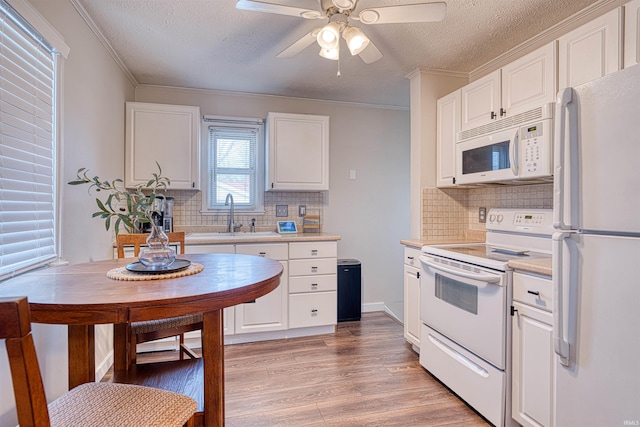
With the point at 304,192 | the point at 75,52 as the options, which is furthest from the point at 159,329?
the point at 304,192

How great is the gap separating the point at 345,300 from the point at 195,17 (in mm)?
2760

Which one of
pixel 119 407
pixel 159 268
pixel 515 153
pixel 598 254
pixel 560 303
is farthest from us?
pixel 515 153

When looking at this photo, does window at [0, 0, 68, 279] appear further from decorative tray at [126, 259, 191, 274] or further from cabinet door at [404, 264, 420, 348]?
cabinet door at [404, 264, 420, 348]

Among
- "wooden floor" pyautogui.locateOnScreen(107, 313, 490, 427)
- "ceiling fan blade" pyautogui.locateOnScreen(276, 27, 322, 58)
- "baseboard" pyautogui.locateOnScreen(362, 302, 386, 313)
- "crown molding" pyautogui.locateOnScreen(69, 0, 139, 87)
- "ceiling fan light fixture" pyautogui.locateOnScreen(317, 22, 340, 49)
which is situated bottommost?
"wooden floor" pyautogui.locateOnScreen(107, 313, 490, 427)

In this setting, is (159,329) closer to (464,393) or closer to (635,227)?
(464,393)

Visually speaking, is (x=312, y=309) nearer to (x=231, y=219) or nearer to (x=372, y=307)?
(x=372, y=307)

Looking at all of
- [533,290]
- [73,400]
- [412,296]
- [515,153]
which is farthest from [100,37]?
[533,290]

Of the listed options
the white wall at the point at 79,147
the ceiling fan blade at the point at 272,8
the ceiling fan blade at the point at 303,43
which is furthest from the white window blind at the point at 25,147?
the ceiling fan blade at the point at 303,43

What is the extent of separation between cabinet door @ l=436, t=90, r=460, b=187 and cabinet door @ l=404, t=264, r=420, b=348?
0.82 m

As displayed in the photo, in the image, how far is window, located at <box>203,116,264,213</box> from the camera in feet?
10.9

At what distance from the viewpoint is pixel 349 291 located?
336 centimetres

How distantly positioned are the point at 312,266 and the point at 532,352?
1792mm

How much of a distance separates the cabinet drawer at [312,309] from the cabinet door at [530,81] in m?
2.09

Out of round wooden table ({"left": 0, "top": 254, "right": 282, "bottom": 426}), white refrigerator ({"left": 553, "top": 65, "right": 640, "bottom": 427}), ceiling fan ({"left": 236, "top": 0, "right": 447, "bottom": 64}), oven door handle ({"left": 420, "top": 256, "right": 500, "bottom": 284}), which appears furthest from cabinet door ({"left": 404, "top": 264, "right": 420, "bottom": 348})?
ceiling fan ({"left": 236, "top": 0, "right": 447, "bottom": 64})
